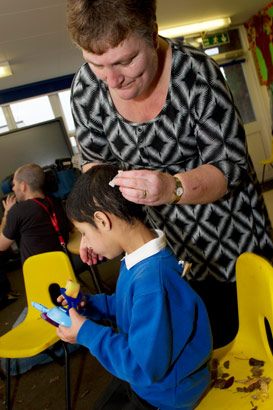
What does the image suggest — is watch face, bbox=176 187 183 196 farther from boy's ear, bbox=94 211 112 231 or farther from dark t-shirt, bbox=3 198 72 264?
dark t-shirt, bbox=3 198 72 264

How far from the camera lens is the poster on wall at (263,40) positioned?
641cm

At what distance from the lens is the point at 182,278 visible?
983 millimetres

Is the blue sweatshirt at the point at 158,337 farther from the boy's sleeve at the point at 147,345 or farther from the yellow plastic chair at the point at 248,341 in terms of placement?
the yellow plastic chair at the point at 248,341

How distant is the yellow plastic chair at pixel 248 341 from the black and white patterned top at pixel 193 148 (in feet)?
0.31

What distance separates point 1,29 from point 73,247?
2.84 metres

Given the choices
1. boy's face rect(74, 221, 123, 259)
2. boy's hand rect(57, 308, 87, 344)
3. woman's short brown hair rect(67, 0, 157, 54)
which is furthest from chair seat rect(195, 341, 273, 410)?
woman's short brown hair rect(67, 0, 157, 54)

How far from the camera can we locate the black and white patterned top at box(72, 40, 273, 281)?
1101 millimetres

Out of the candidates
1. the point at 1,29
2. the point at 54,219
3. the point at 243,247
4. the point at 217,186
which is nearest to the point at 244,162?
the point at 217,186

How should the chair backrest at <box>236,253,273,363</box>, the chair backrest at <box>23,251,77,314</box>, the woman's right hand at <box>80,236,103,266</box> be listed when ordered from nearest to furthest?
the chair backrest at <box>236,253,273,363</box> < the woman's right hand at <box>80,236,103,266</box> < the chair backrest at <box>23,251,77,314</box>

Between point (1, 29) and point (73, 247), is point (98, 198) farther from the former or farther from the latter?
point (1, 29)

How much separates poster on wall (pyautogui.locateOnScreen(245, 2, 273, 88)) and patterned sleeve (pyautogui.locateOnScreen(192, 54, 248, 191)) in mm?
6230

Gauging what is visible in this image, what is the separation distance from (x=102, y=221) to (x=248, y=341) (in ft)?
2.40

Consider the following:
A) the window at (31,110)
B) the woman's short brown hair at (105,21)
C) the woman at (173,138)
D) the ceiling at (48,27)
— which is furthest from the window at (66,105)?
the woman's short brown hair at (105,21)

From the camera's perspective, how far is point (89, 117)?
128 cm
